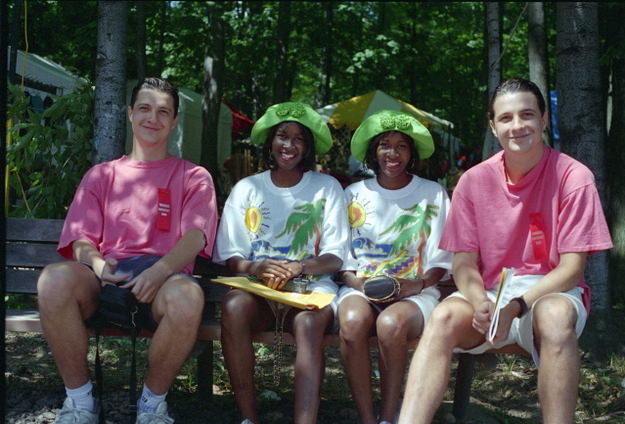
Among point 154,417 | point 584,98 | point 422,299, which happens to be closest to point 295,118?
point 422,299

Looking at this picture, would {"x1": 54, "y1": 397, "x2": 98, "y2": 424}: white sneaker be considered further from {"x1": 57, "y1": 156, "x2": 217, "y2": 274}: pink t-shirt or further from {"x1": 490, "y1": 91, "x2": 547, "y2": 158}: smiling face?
{"x1": 490, "y1": 91, "x2": 547, "y2": 158}: smiling face

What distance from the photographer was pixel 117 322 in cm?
371

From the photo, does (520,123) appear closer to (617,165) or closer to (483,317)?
(483,317)

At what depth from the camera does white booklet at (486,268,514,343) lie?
3244 mm

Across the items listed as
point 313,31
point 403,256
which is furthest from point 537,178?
point 313,31

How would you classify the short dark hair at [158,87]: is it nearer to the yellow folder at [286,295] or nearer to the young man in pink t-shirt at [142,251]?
the young man in pink t-shirt at [142,251]

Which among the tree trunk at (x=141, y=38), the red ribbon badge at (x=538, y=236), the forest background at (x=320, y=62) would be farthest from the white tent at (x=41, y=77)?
the red ribbon badge at (x=538, y=236)

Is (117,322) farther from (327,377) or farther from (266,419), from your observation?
(327,377)

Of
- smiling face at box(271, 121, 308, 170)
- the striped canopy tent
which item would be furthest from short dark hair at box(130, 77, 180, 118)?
the striped canopy tent

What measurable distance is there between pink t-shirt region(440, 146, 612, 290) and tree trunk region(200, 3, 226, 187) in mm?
10545

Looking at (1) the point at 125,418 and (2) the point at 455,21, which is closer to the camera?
(1) the point at 125,418

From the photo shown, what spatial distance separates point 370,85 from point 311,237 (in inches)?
836

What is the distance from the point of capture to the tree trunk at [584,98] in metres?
5.27

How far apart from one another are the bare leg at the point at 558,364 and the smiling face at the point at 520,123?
32.7 inches
